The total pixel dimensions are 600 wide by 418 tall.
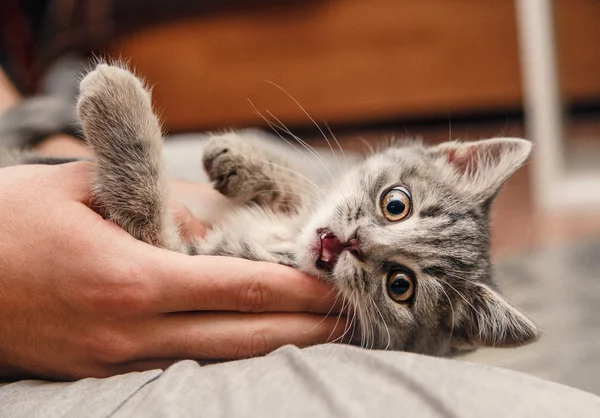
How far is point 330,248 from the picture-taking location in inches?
45.0

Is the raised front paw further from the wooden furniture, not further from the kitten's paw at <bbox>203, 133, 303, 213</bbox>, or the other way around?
the wooden furniture

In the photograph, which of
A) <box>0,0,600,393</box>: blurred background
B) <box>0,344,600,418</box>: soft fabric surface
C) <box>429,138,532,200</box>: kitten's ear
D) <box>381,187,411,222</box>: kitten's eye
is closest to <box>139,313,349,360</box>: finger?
<box>0,344,600,418</box>: soft fabric surface

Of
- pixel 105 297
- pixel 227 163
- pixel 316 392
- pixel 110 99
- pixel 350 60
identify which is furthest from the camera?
pixel 350 60

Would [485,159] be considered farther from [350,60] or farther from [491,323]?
[350,60]

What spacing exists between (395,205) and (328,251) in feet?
0.65

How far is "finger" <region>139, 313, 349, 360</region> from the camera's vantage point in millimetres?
1021

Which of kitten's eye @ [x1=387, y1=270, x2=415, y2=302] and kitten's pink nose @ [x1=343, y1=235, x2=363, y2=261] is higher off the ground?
kitten's pink nose @ [x1=343, y1=235, x2=363, y2=261]

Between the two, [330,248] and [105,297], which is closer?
[105,297]

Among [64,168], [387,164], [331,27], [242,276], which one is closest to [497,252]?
[387,164]

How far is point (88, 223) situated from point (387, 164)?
69 cm

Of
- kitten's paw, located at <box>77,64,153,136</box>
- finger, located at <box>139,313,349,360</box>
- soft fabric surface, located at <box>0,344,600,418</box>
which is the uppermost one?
kitten's paw, located at <box>77,64,153,136</box>

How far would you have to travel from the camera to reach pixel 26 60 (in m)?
3.12

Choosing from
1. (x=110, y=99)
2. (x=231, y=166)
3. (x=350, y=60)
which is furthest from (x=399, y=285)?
(x=350, y=60)

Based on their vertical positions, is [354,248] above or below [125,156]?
below
